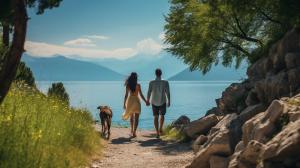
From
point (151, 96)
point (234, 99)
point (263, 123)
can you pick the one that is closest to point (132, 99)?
point (151, 96)

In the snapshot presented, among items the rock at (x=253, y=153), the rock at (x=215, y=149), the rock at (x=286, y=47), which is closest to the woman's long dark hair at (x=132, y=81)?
the rock at (x=286, y=47)

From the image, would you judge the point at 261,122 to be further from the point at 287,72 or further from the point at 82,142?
the point at 82,142

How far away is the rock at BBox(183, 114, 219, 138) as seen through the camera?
1730 cm

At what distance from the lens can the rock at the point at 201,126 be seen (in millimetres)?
17297

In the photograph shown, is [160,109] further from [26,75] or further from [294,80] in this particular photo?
[26,75]

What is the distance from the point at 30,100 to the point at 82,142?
2.29m

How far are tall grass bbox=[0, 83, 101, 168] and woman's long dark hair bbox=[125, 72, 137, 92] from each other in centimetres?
484

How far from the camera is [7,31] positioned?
3133 cm

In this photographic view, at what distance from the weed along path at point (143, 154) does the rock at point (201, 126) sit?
554mm

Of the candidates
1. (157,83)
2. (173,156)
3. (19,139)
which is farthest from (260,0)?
(19,139)

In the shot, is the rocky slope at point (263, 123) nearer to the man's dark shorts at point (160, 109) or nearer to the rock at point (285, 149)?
the rock at point (285, 149)

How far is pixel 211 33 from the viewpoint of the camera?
1129 inches

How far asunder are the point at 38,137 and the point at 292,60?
7.70m

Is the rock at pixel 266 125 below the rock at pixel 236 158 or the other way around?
the other way around
